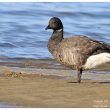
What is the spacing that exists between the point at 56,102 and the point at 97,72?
415 cm

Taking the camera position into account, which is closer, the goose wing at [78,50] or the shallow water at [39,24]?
the goose wing at [78,50]

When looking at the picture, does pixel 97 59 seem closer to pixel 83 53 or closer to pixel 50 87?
pixel 83 53

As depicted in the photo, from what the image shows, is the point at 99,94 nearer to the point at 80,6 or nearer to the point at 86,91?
the point at 86,91

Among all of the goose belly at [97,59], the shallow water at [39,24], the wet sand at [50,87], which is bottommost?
the shallow water at [39,24]

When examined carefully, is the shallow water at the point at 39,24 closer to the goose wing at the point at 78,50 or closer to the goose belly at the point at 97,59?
the goose wing at the point at 78,50

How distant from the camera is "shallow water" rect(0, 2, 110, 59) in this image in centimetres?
1730

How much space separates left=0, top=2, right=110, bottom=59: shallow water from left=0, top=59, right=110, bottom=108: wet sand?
7.77 feet

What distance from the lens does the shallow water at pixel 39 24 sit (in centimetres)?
1730

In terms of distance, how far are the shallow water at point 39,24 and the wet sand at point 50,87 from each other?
2.37 m

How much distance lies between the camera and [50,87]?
11.4m

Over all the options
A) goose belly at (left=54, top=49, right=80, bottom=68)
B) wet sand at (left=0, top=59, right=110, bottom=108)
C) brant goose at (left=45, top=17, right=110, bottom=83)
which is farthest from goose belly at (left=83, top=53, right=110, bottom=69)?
wet sand at (left=0, top=59, right=110, bottom=108)

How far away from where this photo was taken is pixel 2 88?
1116 cm

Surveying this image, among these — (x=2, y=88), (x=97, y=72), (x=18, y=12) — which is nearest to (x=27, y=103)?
(x=2, y=88)

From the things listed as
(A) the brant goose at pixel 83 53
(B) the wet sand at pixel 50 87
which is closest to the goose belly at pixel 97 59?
(A) the brant goose at pixel 83 53
